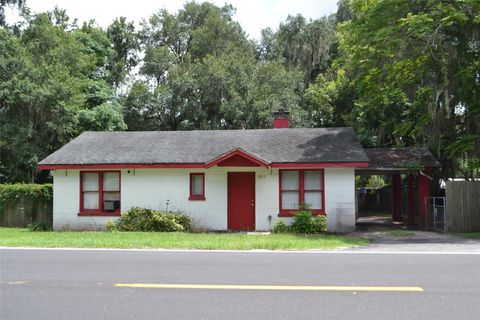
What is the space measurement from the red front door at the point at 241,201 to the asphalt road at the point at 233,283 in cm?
706

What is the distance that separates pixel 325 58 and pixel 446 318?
3848 cm

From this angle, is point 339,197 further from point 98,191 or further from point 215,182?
point 98,191

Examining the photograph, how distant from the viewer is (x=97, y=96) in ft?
107

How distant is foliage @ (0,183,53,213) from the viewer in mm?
22062

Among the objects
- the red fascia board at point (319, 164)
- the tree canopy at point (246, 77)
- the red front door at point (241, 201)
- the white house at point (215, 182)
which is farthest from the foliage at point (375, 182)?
the red front door at point (241, 201)

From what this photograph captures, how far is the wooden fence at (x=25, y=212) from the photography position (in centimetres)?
2217

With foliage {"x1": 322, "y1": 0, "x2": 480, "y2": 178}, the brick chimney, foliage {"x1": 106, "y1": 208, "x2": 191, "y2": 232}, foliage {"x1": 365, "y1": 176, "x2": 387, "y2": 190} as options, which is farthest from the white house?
foliage {"x1": 365, "y1": 176, "x2": 387, "y2": 190}

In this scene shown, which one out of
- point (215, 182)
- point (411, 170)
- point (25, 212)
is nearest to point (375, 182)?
point (411, 170)

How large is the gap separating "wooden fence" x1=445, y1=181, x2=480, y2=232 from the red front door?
23.2 feet

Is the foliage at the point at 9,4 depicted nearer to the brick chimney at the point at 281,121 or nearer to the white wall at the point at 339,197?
the brick chimney at the point at 281,121

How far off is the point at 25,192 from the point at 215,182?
8485 mm

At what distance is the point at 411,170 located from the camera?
20.8 metres

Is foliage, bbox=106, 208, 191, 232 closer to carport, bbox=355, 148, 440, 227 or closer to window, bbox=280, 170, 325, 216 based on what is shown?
window, bbox=280, 170, 325, 216

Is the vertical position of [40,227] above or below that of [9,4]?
below
